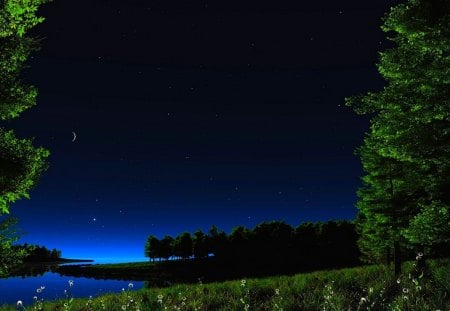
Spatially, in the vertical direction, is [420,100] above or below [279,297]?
above

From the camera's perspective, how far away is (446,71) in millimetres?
10836

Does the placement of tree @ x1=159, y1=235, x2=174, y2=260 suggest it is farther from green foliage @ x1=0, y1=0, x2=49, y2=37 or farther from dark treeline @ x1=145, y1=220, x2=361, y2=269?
green foliage @ x1=0, y1=0, x2=49, y2=37

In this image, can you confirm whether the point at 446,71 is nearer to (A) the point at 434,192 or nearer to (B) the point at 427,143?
(B) the point at 427,143

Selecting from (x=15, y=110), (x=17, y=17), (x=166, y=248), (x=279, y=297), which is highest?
(x=17, y=17)

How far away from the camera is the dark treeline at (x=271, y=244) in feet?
323

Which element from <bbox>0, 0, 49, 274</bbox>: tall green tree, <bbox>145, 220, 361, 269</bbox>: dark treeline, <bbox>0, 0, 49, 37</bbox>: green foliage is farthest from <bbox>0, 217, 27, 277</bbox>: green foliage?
<bbox>145, 220, 361, 269</bbox>: dark treeline

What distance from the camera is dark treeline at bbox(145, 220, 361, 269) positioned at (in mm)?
98375

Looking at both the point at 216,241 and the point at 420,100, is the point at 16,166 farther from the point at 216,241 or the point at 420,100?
the point at 216,241

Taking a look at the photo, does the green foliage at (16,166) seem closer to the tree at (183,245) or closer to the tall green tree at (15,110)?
the tall green tree at (15,110)

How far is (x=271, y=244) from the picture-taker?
366 ft

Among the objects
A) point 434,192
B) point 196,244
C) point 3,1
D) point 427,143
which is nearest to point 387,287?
point 427,143

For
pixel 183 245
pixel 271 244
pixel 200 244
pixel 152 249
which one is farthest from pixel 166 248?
pixel 271 244

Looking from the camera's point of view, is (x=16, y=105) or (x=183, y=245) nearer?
(x=16, y=105)

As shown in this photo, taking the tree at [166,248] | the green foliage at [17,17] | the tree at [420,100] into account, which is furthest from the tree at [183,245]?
the green foliage at [17,17]
